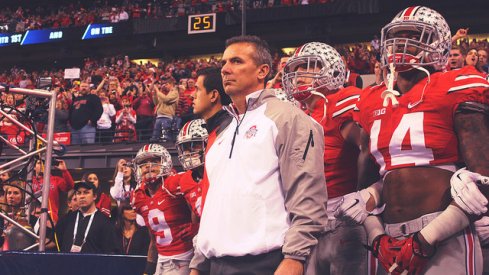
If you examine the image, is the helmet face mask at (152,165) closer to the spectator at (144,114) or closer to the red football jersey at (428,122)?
the red football jersey at (428,122)

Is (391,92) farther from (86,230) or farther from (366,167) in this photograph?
(86,230)

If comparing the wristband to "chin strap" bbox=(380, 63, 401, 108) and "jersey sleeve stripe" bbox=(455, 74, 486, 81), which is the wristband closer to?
"chin strap" bbox=(380, 63, 401, 108)

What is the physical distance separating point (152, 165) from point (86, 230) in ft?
4.39

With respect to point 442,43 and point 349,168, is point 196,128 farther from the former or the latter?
point 442,43

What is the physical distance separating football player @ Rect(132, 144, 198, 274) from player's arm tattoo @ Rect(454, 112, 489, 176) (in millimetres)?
3482

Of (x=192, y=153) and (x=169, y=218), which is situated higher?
(x=192, y=153)

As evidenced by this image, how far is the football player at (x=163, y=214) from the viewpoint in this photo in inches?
244

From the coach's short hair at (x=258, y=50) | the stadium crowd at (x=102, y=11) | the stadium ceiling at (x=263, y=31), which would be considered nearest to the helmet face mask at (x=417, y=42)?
the coach's short hair at (x=258, y=50)

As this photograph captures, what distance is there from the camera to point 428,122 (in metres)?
3.22

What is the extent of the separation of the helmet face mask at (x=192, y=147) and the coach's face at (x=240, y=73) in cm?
268

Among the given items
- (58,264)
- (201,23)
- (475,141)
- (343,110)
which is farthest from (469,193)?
(201,23)

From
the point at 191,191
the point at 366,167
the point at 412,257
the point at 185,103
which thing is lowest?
the point at 191,191

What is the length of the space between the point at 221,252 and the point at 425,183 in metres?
0.97

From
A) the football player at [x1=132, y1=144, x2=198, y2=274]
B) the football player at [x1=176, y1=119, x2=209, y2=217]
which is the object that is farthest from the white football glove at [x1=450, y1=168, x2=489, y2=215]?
the football player at [x1=132, y1=144, x2=198, y2=274]
